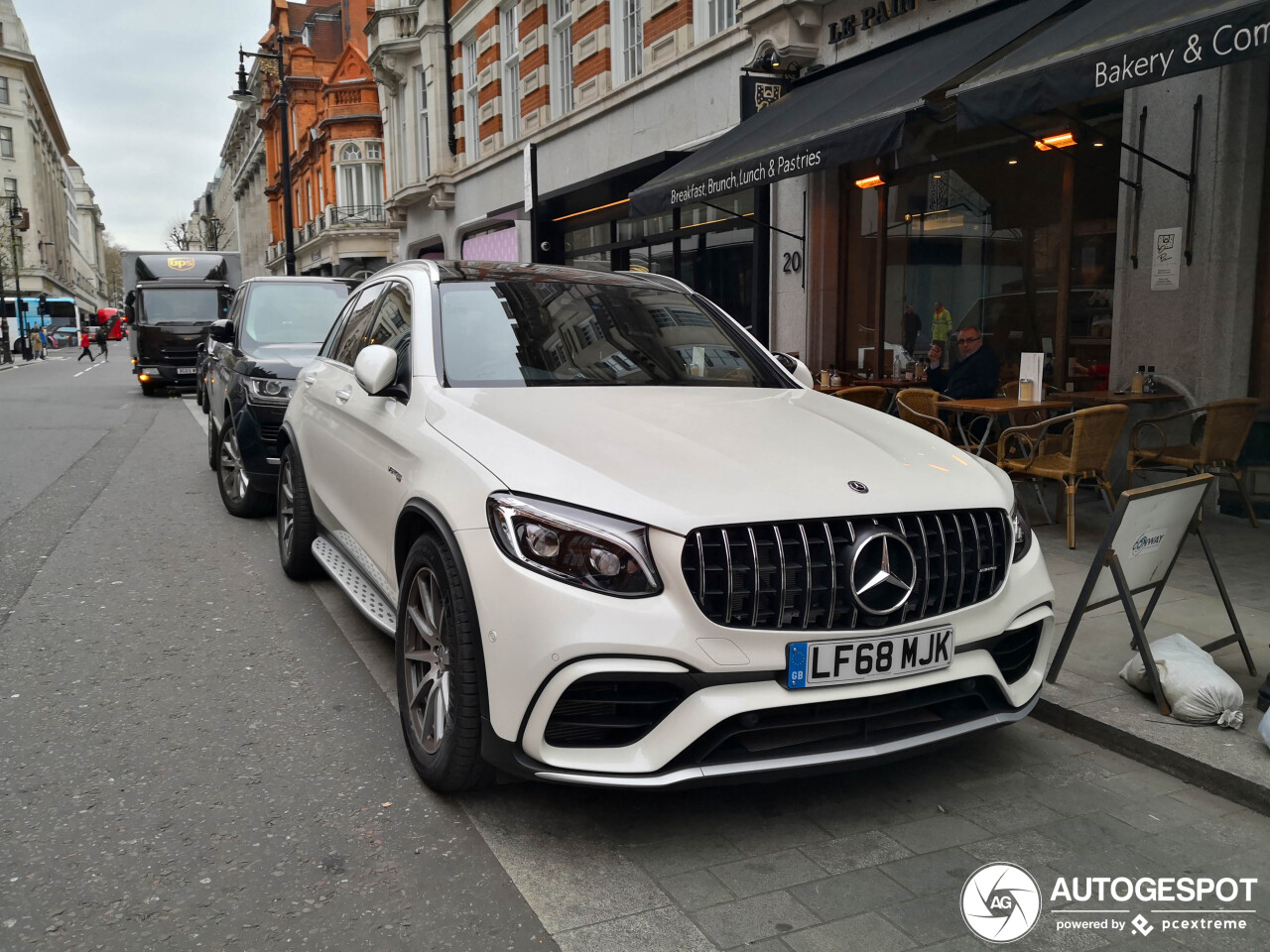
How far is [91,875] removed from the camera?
2951 millimetres

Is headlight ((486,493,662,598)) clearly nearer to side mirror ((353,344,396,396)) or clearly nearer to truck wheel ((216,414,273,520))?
side mirror ((353,344,396,396))

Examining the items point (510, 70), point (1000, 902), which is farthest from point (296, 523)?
point (510, 70)

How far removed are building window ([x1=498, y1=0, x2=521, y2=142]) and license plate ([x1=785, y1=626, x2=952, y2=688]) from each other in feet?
65.5

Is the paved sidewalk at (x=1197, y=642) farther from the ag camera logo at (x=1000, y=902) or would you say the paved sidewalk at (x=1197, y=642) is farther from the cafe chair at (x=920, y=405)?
the cafe chair at (x=920, y=405)

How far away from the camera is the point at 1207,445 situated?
693 centimetres

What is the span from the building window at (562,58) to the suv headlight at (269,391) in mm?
12583

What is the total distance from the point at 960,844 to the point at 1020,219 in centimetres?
774

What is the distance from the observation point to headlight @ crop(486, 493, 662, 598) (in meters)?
2.87

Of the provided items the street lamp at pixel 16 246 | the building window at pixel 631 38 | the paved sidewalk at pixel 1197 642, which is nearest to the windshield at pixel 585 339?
the paved sidewalk at pixel 1197 642

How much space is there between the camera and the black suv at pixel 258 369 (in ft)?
25.5

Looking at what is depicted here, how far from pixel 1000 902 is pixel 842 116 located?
7449 mm

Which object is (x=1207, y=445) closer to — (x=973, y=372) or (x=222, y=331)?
(x=973, y=372)

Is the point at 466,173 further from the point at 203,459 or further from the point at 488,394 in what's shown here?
the point at 488,394
